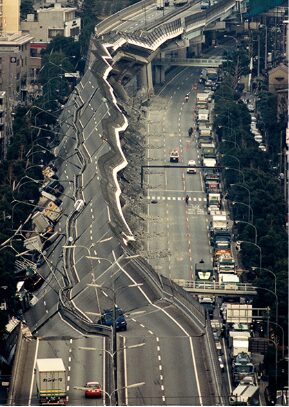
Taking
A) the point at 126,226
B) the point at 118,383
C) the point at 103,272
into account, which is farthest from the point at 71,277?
the point at 118,383

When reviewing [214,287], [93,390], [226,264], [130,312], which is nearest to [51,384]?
[93,390]

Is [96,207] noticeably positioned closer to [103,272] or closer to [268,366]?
[103,272]

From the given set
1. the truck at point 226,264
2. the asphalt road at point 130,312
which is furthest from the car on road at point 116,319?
the truck at point 226,264

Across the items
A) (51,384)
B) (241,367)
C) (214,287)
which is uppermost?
(214,287)

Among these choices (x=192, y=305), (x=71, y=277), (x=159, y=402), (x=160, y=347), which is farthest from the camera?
(x=71, y=277)

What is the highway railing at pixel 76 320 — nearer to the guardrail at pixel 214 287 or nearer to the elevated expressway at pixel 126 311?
the elevated expressway at pixel 126 311

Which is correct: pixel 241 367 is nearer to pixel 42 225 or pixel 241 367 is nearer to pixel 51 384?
pixel 51 384

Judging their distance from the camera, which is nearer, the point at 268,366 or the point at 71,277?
the point at 268,366
